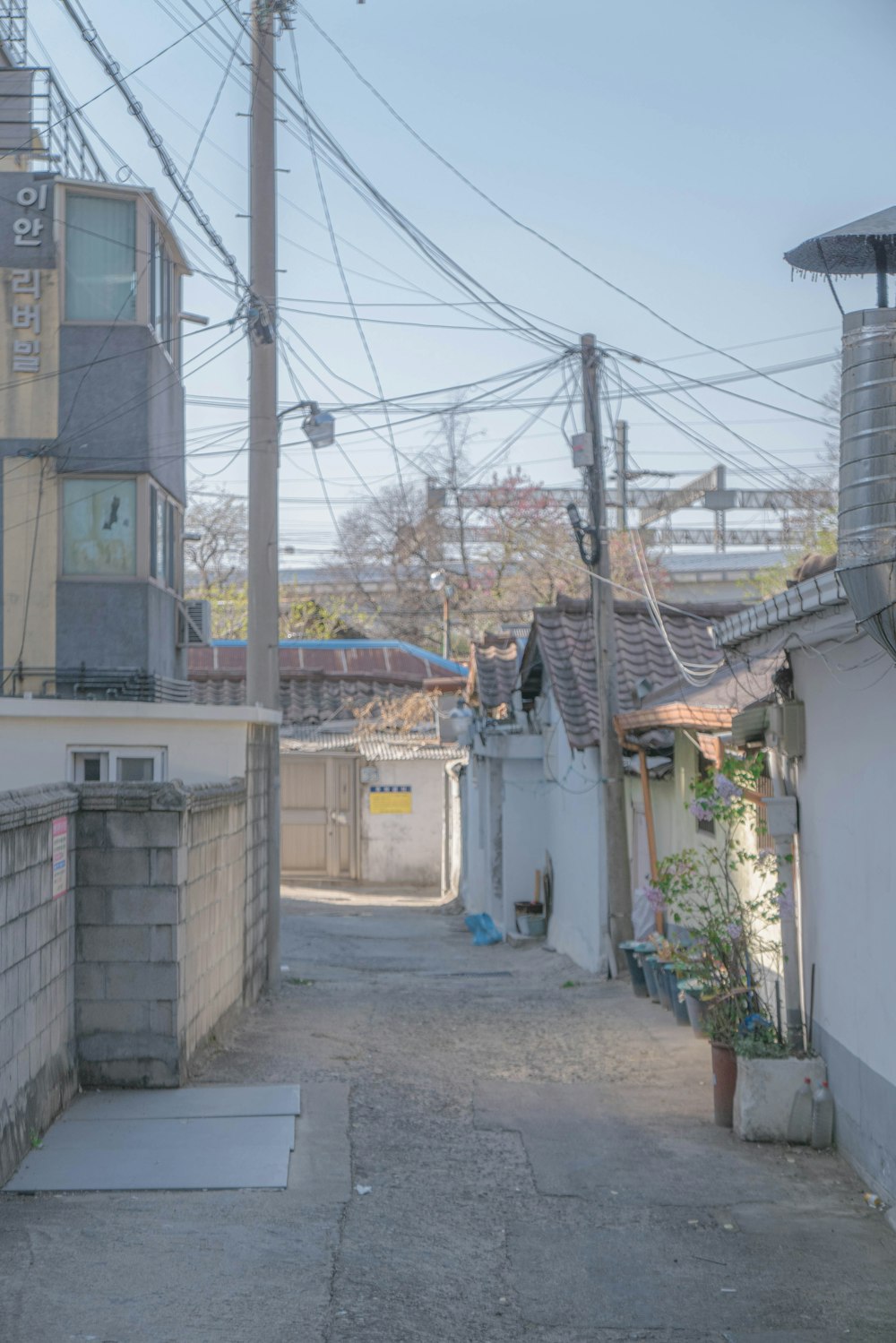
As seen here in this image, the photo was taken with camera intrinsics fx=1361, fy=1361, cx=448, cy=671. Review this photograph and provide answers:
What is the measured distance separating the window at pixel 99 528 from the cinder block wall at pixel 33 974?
22.0ft

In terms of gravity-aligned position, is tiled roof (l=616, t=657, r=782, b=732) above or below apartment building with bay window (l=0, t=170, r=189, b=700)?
below

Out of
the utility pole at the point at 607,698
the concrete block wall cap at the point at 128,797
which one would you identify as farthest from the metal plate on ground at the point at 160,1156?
the utility pole at the point at 607,698

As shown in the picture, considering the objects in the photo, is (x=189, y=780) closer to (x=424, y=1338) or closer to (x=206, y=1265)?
(x=206, y=1265)

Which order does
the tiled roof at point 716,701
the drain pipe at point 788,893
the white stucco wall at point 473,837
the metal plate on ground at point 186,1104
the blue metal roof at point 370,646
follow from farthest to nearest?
the blue metal roof at point 370,646 → the white stucco wall at point 473,837 → the tiled roof at point 716,701 → the drain pipe at point 788,893 → the metal plate on ground at point 186,1104

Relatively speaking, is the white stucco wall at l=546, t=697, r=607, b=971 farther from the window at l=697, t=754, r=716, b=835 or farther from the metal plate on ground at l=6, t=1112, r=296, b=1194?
the metal plate on ground at l=6, t=1112, r=296, b=1194

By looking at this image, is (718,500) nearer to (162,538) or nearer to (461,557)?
(461,557)

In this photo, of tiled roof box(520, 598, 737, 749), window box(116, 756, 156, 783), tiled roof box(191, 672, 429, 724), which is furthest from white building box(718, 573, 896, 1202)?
tiled roof box(191, 672, 429, 724)

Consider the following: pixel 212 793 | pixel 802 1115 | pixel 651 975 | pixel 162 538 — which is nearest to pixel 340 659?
pixel 162 538

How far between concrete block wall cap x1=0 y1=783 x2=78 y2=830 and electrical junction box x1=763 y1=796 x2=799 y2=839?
4.28 m

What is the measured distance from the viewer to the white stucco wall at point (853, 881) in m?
6.77

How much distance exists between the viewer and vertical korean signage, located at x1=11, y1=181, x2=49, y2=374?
1461 cm

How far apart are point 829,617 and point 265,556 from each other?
8452mm

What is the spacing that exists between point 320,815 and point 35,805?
72.8 ft

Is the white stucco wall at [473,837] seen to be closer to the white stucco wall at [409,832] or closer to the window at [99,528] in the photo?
the white stucco wall at [409,832]
